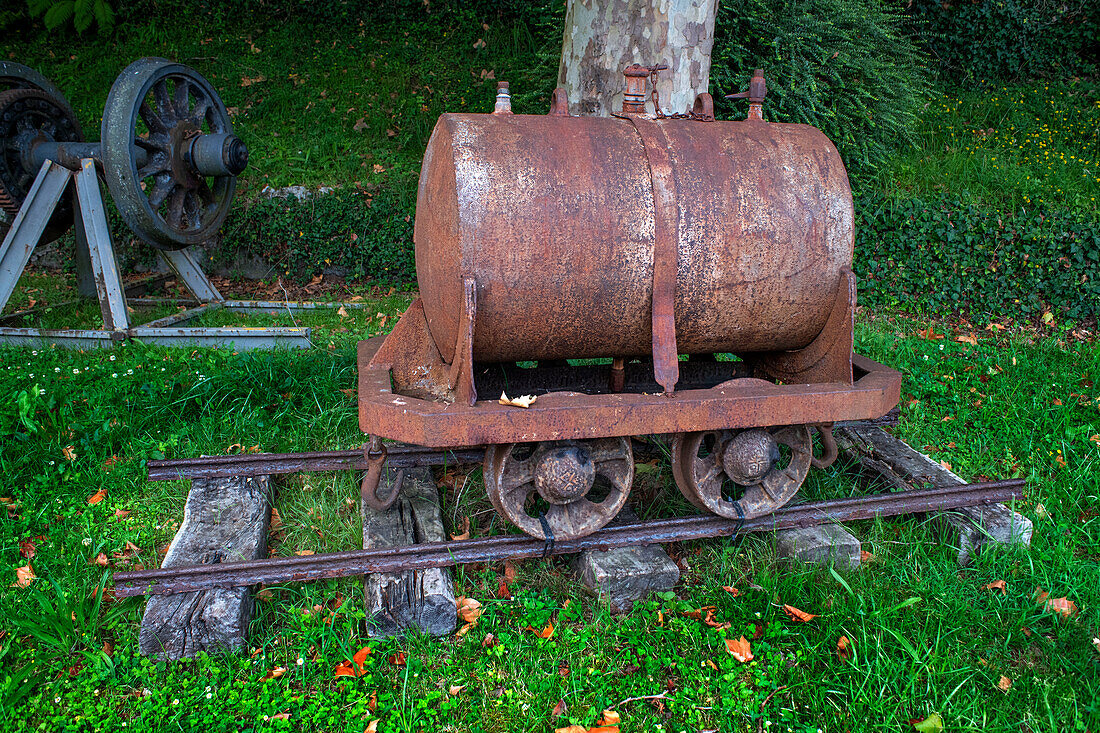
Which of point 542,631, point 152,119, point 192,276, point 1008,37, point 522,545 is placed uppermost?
point 1008,37

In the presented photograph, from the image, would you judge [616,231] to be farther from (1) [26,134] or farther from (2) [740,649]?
(1) [26,134]

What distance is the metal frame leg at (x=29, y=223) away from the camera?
5.41 m

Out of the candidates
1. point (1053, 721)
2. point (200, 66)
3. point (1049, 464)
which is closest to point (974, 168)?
point (1049, 464)

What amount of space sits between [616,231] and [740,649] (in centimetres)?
168

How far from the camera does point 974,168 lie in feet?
23.4

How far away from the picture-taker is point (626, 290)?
2.87 meters

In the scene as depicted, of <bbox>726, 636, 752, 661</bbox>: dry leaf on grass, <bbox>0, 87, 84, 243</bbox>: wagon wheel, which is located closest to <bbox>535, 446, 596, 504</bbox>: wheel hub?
<bbox>726, 636, 752, 661</bbox>: dry leaf on grass

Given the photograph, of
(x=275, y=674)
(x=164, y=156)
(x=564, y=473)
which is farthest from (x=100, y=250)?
(x=564, y=473)

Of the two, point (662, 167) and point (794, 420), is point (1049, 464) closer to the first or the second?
point (794, 420)

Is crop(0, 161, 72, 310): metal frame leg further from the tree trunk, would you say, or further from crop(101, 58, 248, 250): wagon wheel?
the tree trunk

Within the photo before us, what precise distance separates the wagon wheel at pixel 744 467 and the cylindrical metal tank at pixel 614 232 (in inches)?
17.4

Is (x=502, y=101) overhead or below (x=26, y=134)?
overhead

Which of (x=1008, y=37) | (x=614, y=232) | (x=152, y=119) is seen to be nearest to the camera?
(x=614, y=232)

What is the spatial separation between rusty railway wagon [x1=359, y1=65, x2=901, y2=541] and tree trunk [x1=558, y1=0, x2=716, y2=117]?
4.41ft
